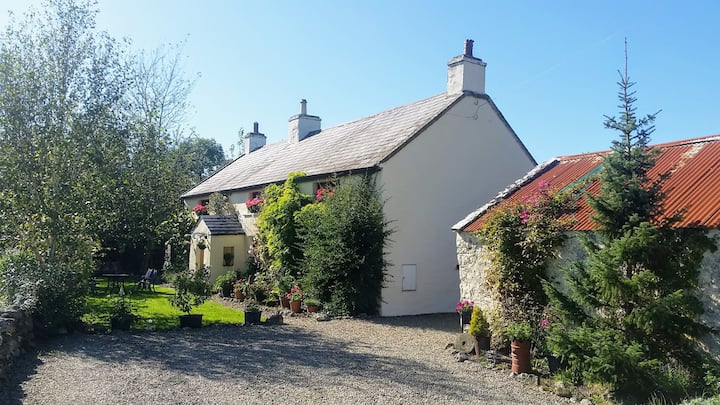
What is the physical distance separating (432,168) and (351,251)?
4.03m

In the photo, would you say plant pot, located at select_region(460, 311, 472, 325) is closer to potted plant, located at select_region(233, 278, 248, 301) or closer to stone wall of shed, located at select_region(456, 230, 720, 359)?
stone wall of shed, located at select_region(456, 230, 720, 359)

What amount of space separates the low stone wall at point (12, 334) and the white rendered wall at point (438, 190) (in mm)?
9096

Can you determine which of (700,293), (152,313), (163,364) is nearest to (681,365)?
(700,293)

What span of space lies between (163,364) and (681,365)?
28.7 feet

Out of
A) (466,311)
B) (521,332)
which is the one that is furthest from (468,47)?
(521,332)

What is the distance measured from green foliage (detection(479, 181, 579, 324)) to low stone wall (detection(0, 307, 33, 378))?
913 centimetres

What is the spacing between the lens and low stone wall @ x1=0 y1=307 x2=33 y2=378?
Result: 8656 millimetres

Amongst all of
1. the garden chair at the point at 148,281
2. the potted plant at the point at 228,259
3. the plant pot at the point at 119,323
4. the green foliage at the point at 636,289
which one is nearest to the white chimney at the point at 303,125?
the potted plant at the point at 228,259

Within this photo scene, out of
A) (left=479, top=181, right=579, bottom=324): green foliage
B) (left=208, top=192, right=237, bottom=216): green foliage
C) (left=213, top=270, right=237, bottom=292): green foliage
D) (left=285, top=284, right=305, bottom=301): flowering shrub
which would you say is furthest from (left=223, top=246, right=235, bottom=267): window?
(left=479, top=181, right=579, bottom=324): green foliage

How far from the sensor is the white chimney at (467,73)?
56.2 ft

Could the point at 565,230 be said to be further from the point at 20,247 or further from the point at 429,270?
the point at 20,247

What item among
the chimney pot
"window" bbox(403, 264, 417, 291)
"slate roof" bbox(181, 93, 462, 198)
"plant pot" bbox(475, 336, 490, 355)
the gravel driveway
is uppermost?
the chimney pot

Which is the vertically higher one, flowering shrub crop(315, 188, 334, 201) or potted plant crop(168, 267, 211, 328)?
flowering shrub crop(315, 188, 334, 201)

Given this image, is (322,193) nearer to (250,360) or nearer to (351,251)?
(351,251)
